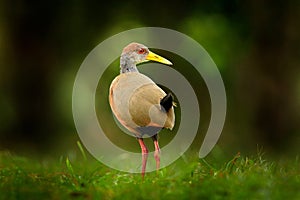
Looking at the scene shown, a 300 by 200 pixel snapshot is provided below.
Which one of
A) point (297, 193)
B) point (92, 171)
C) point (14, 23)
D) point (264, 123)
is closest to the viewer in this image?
point (297, 193)

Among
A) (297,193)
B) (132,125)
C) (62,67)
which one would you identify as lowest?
(297,193)

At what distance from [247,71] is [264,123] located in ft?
3.21

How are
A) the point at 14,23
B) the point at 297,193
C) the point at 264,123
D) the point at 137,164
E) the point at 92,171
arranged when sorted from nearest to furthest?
the point at 297,193, the point at 92,171, the point at 137,164, the point at 264,123, the point at 14,23

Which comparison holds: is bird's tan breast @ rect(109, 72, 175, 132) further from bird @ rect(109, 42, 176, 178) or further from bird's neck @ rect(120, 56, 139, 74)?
bird's neck @ rect(120, 56, 139, 74)

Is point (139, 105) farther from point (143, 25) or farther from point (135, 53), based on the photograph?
point (143, 25)

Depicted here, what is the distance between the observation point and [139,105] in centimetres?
576

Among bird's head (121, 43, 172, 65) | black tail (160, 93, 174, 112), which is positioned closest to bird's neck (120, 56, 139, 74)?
bird's head (121, 43, 172, 65)

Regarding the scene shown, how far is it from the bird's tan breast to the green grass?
0.38 metres

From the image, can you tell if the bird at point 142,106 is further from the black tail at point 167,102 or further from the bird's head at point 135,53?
the bird's head at point 135,53

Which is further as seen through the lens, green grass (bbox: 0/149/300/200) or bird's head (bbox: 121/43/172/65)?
bird's head (bbox: 121/43/172/65)

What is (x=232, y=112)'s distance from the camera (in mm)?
12891

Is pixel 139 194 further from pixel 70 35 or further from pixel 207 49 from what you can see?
pixel 70 35

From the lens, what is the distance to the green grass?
15.4ft

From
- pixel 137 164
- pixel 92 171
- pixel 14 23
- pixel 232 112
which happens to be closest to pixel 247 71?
pixel 232 112
